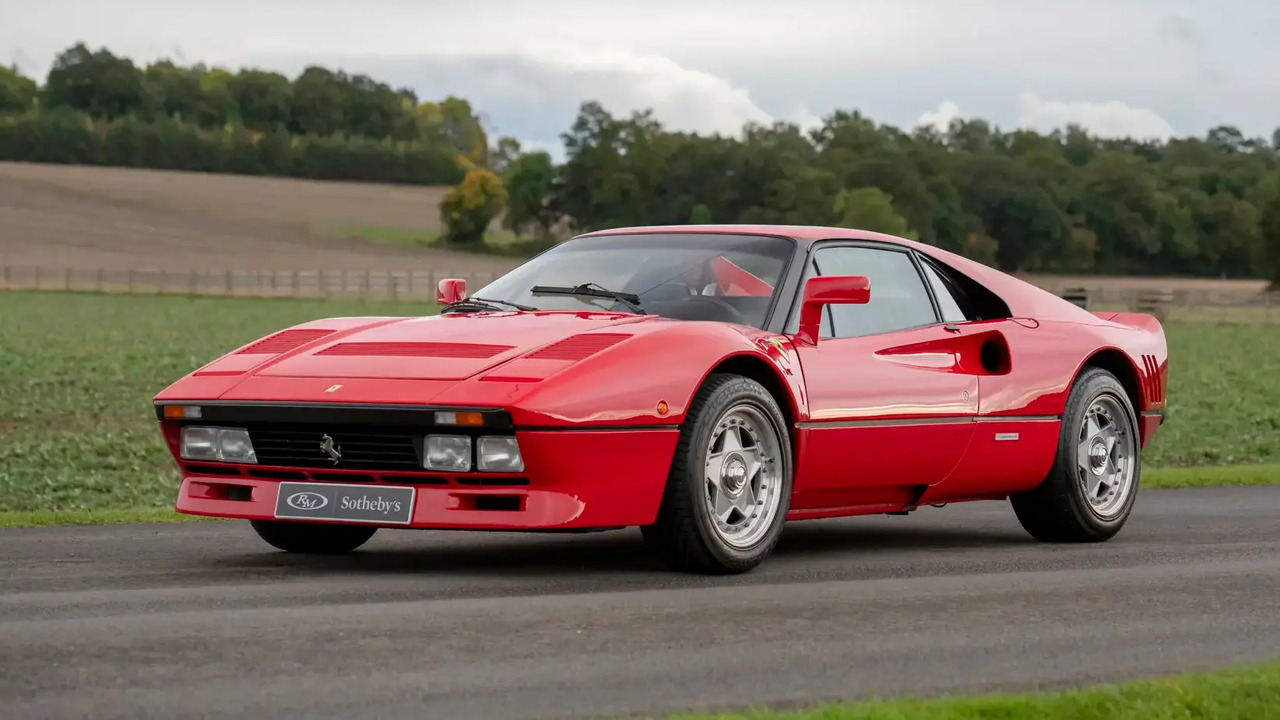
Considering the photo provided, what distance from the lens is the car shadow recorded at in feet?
22.9

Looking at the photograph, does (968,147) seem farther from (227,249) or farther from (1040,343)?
(1040,343)

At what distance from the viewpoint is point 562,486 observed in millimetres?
6414

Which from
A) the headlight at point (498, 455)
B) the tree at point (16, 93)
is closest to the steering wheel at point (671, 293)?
the headlight at point (498, 455)

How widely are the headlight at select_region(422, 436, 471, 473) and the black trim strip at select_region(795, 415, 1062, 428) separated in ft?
4.64

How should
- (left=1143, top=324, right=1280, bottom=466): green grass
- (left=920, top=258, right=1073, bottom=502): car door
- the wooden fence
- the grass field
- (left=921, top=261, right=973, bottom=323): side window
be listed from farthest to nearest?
the wooden fence, (left=1143, top=324, right=1280, bottom=466): green grass, the grass field, (left=921, top=261, right=973, bottom=323): side window, (left=920, top=258, right=1073, bottom=502): car door

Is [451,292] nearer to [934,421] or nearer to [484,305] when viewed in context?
[484,305]

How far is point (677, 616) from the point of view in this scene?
18.6 ft

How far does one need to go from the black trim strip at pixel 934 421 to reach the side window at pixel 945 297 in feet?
1.57

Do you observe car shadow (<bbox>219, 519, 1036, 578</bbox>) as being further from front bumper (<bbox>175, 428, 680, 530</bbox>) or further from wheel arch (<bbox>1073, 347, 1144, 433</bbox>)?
wheel arch (<bbox>1073, 347, 1144, 433</bbox>)

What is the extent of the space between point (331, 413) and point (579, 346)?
0.89 meters

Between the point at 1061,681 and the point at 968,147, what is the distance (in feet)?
534

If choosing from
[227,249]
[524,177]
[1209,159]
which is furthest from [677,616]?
[1209,159]

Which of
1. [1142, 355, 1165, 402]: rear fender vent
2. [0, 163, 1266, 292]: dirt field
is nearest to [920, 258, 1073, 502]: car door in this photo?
[1142, 355, 1165, 402]: rear fender vent

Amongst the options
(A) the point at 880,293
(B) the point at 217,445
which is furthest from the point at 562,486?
(A) the point at 880,293
